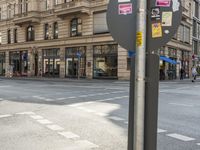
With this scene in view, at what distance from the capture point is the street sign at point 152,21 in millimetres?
3400

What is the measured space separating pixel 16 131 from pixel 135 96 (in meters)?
5.29

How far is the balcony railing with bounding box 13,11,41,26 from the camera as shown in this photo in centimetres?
4300

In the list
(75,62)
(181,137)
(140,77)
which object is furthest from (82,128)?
(75,62)

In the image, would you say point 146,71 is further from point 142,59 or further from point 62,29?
point 62,29

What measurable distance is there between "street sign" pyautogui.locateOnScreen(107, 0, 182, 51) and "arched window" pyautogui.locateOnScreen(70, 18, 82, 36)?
34410mm

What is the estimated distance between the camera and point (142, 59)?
3361 millimetres

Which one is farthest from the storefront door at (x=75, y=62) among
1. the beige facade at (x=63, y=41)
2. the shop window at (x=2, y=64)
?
the shop window at (x=2, y=64)

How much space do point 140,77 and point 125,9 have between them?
718 mm

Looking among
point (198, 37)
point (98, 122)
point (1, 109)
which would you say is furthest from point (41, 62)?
point (98, 122)

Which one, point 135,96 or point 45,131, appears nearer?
point 135,96

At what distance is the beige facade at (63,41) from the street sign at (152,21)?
27675 mm

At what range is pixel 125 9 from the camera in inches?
136

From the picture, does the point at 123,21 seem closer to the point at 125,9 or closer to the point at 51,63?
the point at 125,9

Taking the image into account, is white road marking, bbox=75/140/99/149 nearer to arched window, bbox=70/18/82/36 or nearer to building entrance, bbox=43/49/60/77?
arched window, bbox=70/18/82/36
